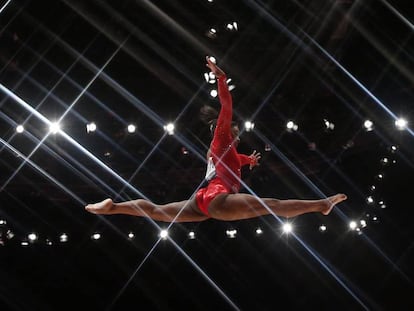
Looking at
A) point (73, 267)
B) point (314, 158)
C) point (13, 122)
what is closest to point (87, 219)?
point (73, 267)

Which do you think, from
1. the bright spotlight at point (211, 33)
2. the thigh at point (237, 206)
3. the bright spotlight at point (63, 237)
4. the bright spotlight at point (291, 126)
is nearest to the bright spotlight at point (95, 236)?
the bright spotlight at point (63, 237)

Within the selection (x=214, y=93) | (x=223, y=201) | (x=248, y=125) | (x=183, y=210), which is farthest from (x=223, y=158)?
(x=248, y=125)

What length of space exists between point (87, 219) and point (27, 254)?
1235 mm

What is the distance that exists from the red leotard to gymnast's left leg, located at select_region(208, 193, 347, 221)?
0.37 feet

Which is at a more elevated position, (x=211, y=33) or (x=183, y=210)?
(x=211, y=33)

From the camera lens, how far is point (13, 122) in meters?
6.99

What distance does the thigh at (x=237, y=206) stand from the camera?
2.73m

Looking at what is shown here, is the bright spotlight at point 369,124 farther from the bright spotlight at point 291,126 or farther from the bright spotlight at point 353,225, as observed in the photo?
the bright spotlight at point 353,225

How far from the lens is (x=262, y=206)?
8.94 ft

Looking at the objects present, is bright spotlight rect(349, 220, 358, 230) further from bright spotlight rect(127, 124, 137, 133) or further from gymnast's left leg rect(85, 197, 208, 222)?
gymnast's left leg rect(85, 197, 208, 222)

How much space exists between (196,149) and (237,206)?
16.3 ft

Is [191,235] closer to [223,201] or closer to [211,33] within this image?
[211,33]

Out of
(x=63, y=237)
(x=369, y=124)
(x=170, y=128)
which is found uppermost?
(x=369, y=124)

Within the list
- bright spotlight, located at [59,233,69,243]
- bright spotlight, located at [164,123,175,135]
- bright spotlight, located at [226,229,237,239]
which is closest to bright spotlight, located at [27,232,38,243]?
bright spotlight, located at [59,233,69,243]
